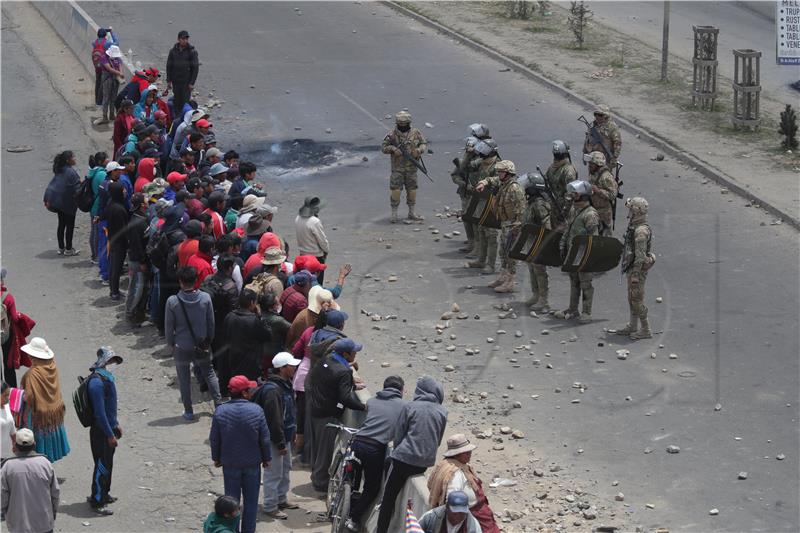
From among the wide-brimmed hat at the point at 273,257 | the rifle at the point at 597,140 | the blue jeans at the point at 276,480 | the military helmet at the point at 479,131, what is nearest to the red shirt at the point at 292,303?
the wide-brimmed hat at the point at 273,257

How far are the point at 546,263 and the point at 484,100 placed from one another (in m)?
9.76

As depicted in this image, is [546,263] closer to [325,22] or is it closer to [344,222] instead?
[344,222]

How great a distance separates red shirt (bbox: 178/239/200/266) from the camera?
15812 mm

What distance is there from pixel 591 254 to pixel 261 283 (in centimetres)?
423

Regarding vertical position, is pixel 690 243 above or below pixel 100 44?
below

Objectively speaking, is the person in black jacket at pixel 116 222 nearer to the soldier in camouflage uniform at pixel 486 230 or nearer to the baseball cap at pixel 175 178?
the baseball cap at pixel 175 178

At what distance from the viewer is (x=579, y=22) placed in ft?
98.7

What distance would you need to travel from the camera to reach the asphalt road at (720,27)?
2814 centimetres

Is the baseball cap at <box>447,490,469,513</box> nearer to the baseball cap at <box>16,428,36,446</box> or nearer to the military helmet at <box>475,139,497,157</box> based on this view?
the baseball cap at <box>16,428,36,446</box>

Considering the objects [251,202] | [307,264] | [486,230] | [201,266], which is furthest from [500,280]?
[201,266]

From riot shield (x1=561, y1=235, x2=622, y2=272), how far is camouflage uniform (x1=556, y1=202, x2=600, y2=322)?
72mm

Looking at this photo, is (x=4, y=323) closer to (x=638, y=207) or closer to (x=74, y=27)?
(x=638, y=207)

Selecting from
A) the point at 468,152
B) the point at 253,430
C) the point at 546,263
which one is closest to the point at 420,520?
the point at 253,430

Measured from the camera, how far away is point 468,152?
19500 mm
